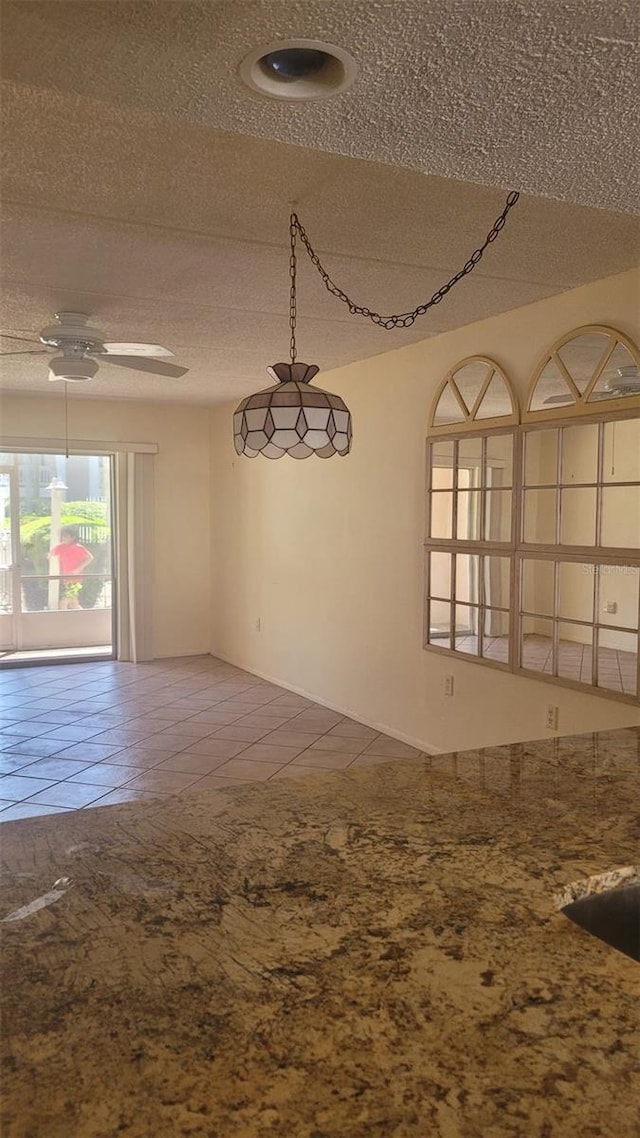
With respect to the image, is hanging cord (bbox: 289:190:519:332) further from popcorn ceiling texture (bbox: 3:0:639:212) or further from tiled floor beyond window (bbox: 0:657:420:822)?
tiled floor beyond window (bbox: 0:657:420:822)

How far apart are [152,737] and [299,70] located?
4208 mm

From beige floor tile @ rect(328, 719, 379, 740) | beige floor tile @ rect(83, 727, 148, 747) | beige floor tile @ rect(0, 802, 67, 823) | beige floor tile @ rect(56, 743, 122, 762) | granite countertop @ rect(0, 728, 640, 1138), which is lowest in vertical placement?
beige floor tile @ rect(56, 743, 122, 762)

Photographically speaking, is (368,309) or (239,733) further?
(239,733)

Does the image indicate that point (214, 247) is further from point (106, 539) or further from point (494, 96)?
point (106, 539)

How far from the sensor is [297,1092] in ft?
2.29

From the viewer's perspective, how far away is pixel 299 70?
4.22 ft

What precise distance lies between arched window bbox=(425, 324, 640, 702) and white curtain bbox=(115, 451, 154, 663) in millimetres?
3625

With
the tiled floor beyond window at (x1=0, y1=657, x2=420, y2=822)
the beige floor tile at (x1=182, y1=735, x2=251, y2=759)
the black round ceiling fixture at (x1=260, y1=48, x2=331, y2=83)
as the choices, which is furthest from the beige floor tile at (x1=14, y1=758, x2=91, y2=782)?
the black round ceiling fixture at (x1=260, y1=48, x2=331, y2=83)

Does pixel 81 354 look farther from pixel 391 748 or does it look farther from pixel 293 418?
pixel 391 748

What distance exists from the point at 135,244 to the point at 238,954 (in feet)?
8.56

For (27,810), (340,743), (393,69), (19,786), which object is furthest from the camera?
(340,743)

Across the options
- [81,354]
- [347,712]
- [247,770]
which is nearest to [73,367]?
[81,354]

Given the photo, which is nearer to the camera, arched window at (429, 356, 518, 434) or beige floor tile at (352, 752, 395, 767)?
arched window at (429, 356, 518, 434)

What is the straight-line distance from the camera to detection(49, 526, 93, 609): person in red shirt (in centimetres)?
772
